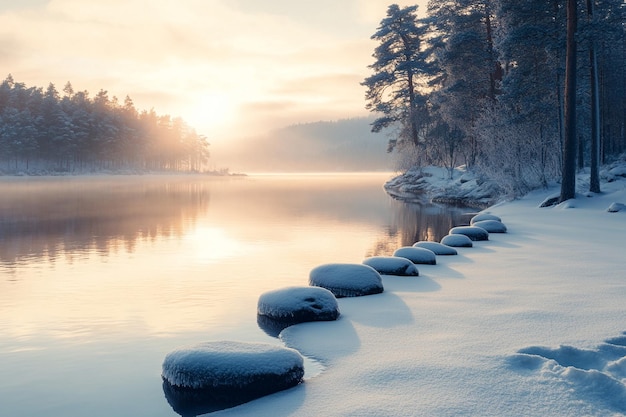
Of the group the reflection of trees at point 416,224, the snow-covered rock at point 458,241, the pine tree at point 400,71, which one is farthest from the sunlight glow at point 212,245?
the pine tree at point 400,71

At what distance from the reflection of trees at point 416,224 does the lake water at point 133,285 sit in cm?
7

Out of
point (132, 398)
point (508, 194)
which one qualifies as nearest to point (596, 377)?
point (132, 398)

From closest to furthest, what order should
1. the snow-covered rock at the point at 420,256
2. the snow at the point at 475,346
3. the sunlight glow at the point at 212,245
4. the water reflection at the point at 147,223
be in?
the snow at the point at 475,346, the snow-covered rock at the point at 420,256, the sunlight glow at the point at 212,245, the water reflection at the point at 147,223

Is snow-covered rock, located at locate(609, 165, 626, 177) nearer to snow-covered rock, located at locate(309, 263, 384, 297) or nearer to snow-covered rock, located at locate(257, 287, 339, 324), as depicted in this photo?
snow-covered rock, located at locate(309, 263, 384, 297)

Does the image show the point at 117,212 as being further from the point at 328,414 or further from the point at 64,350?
the point at 328,414

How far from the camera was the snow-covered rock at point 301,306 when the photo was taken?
6.89 metres

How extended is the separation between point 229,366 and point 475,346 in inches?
103

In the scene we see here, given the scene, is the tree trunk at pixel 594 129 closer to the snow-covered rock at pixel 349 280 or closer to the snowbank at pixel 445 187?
the snowbank at pixel 445 187

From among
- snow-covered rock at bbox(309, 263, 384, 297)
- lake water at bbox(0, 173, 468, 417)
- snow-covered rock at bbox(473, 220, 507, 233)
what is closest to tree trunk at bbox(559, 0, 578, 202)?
lake water at bbox(0, 173, 468, 417)

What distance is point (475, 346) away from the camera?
538 centimetres

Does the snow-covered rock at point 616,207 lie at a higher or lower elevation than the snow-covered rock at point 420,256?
higher

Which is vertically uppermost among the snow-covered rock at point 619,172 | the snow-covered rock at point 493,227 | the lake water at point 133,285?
the snow-covered rock at point 619,172

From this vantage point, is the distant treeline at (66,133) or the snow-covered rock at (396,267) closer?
the snow-covered rock at (396,267)

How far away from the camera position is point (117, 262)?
40.6 ft
